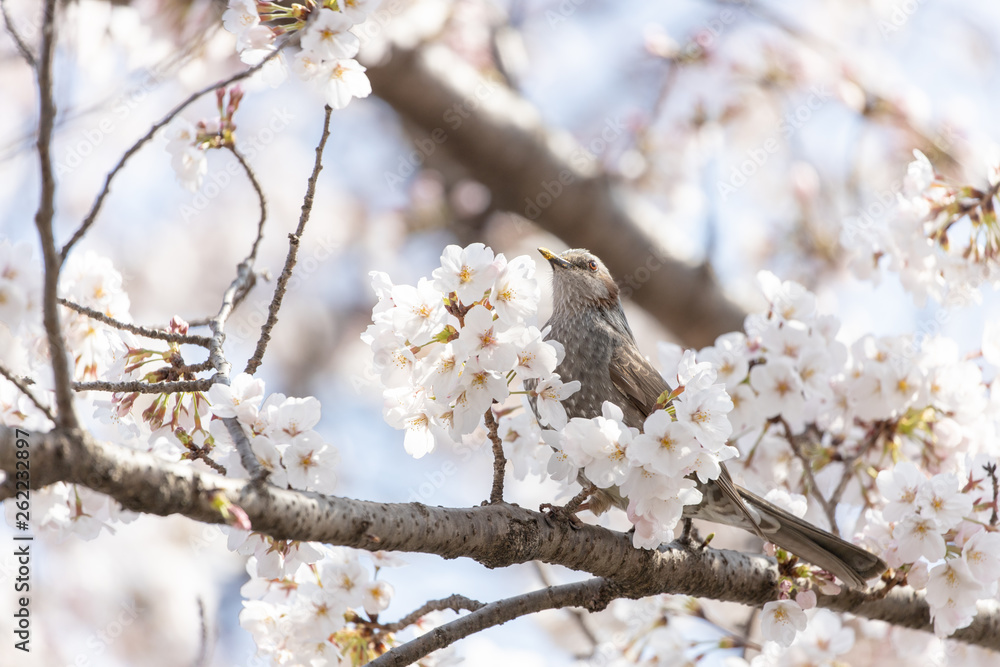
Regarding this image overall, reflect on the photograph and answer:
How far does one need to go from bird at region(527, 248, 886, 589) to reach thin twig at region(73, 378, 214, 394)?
102 cm

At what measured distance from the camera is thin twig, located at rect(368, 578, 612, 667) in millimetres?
1764

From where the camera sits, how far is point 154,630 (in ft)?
20.3

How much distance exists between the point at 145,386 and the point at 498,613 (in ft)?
3.18

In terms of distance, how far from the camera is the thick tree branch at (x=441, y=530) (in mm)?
1137

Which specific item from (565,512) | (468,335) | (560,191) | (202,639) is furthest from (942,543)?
(560,191)

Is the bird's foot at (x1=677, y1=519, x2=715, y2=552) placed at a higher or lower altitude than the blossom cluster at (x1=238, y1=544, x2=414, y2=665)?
higher

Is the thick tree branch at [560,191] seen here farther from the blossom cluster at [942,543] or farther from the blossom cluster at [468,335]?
the blossom cluster at [468,335]

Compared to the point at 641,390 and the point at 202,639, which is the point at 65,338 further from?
the point at 641,390

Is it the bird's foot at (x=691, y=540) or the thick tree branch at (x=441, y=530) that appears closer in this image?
the thick tree branch at (x=441, y=530)

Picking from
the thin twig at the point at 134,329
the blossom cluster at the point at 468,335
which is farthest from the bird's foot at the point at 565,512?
the thin twig at the point at 134,329

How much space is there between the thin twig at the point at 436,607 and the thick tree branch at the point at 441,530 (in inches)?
9.2

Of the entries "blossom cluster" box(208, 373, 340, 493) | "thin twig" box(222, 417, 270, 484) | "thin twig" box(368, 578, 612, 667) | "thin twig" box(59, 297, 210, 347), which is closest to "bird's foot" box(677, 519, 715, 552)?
"thin twig" box(368, 578, 612, 667)

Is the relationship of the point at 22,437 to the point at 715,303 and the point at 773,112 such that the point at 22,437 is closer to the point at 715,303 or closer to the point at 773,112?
the point at 715,303

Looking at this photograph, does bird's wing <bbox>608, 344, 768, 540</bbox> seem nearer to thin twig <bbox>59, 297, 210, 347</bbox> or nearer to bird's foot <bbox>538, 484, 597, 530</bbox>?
bird's foot <bbox>538, 484, 597, 530</bbox>
